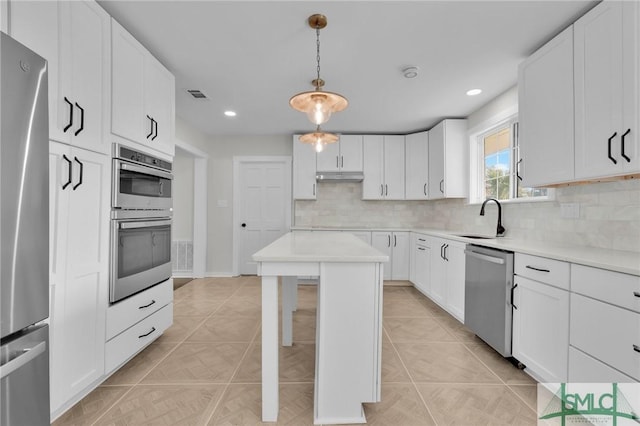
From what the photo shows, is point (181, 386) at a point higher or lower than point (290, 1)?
lower

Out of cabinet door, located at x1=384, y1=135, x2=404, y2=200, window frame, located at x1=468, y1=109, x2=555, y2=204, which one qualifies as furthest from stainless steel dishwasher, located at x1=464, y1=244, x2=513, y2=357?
cabinet door, located at x1=384, y1=135, x2=404, y2=200

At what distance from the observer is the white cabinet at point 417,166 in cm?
437

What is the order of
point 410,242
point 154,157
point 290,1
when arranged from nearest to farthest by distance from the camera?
point 290,1 → point 154,157 → point 410,242

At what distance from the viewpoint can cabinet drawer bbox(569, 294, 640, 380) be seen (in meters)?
1.26

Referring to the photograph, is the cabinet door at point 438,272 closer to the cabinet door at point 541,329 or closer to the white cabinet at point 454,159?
the white cabinet at point 454,159

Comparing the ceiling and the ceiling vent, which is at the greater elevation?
the ceiling vent

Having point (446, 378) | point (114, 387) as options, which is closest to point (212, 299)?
point (114, 387)

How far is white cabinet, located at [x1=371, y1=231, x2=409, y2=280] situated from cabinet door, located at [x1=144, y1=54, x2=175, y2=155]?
3.04 meters

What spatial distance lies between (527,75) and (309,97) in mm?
1830

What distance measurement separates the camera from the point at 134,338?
199cm

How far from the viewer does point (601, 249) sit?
192cm

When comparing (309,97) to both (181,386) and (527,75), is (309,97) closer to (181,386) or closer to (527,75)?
(527,75)

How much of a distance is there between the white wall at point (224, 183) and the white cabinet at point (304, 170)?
37 cm

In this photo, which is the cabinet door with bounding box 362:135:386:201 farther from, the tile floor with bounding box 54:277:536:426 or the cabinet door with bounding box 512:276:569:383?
the cabinet door with bounding box 512:276:569:383
